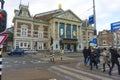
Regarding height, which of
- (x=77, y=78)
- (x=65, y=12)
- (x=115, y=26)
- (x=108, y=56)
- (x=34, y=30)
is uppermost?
(x=65, y=12)

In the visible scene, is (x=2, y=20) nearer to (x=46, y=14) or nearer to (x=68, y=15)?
(x=68, y=15)

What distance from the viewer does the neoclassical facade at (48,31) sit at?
179 feet

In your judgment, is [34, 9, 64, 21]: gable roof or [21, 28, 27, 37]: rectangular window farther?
[34, 9, 64, 21]: gable roof

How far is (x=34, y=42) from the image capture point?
57.7 metres

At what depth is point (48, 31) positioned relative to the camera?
202ft

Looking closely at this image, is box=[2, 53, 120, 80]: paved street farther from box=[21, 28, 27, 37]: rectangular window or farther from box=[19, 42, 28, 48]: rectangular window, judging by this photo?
box=[21, 28, 27, 37]: rectangular window

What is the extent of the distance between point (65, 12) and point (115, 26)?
4416cm

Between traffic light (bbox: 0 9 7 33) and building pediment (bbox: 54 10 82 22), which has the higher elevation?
building pediment (bbox: 54 10 82 22)

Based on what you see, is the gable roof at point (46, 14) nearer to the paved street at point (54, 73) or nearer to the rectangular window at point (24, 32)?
the rectangular window at point (24, 32)

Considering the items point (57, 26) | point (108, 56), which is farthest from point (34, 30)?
point (108, 56)

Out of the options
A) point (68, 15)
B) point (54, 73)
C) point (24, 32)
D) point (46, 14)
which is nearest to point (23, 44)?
point (24, 32)

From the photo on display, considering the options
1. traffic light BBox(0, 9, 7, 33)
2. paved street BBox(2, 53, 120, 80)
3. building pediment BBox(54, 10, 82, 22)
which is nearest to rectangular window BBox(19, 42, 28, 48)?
building pediment BBox(54, 10, 82, 22)

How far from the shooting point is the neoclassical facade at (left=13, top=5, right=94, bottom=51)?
54.7 meters

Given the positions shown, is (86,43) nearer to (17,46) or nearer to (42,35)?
(42,35)
